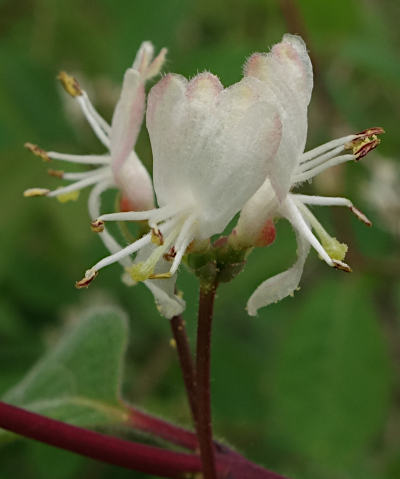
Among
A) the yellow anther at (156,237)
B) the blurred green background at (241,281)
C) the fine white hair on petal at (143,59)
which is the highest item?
the fine white hair on petal at (143,59)

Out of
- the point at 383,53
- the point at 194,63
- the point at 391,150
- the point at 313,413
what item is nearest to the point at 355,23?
the point at 383,53

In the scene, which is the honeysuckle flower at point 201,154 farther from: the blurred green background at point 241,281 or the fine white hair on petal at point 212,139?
the blurred green background at point 241,281

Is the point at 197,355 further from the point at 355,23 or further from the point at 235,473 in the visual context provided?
the point at 355,23

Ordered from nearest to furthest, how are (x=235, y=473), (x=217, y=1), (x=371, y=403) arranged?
(x=235, y=473), (x=371, y=403), (x=217, y=1)

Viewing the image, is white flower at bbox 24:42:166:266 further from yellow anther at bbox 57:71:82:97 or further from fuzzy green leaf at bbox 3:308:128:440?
fuzzy green leaf at bbox 3:308:128:440

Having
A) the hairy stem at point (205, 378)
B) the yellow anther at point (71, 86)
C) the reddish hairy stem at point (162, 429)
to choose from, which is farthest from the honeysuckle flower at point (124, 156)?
the reddish hairy stem at point (162, 429)
